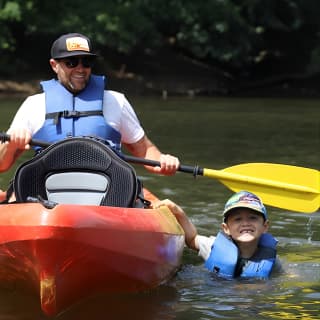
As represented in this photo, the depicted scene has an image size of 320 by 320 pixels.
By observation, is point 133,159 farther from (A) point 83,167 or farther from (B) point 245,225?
(B) point 245,225

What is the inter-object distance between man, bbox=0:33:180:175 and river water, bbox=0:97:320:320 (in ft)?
2.85

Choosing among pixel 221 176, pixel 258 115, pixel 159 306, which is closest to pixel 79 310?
pixel 159 306

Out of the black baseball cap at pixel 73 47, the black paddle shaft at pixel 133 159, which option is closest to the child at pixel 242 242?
the black paddle shaft at pixel 133 159

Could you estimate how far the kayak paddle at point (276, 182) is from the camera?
5309 millimetres

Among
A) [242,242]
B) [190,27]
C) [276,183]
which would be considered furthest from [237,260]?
[190,27]

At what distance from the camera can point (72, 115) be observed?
15.4 ft

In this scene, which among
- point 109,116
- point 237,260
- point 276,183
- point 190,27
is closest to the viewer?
point 109,116

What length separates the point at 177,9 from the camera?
938 inches

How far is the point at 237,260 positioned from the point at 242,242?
0.34 ft

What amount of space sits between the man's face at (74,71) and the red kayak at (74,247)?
0.54 metres

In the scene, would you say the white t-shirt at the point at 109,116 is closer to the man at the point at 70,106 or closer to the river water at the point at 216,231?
the man at the point at 70,106

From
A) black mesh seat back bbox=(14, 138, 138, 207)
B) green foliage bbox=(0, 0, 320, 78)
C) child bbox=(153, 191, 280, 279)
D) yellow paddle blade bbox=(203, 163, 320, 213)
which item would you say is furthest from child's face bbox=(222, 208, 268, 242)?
green foliage bbox=(0, 0, 320, 78)

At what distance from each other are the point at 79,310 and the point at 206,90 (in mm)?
19332

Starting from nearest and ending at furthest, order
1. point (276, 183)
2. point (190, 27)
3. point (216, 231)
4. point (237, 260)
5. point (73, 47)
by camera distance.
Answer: point (73, 47)
point (237, 260)
point (276, 183)
point (216, 231)
point (190, 27)
